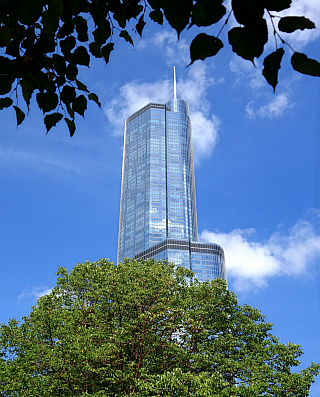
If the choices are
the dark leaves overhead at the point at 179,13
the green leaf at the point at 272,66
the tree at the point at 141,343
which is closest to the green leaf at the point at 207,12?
the dark leaves overhead at the point at 179,13

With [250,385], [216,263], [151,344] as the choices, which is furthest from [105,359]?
[216,263]

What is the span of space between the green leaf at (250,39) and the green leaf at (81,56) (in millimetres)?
1572

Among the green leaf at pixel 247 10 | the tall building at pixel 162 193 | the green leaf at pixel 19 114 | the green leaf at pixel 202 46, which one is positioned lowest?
the green leaf at pixel 202 46

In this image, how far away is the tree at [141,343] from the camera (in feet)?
47.7

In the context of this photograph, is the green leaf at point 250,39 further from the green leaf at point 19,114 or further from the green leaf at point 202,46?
the green leaf at point 19,114

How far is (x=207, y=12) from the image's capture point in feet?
6.52

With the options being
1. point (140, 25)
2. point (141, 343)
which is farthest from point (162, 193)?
point (140, 25)

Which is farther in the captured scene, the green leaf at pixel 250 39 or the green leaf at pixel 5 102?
the green leaf at pixel 5 102

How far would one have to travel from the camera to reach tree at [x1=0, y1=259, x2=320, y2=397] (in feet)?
47.7

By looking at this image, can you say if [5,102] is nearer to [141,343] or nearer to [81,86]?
[81,86]

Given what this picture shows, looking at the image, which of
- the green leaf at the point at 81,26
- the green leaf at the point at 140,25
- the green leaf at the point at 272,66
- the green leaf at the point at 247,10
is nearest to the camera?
the green leaf at the point at 247,10

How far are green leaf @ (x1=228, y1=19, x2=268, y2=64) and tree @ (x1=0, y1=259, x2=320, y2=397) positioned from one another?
12503mm

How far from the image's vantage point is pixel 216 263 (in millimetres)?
130375

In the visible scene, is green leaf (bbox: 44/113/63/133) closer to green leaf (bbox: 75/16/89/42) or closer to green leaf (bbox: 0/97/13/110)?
green leaf (bbox: 0/97/13/110)
